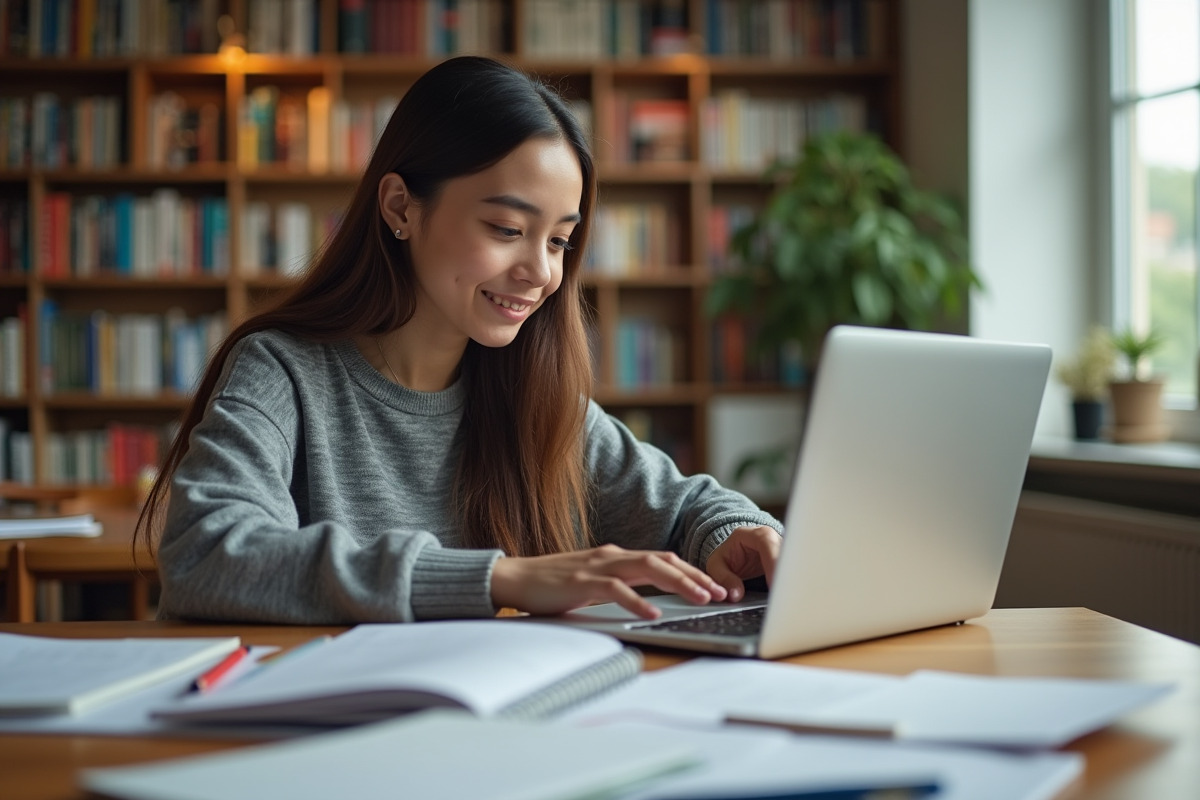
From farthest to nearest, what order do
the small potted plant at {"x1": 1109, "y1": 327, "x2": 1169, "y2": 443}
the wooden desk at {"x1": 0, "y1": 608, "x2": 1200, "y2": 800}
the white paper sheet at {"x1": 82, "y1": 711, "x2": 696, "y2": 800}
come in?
the small potted plant at {"x1": 1109, "y1": 327, "x2": 1169, "y2": 443} < the wooden desk at {"x1": 0, "y1": 608, "x2": 1200, "y2": 800} < the white paper sheet at {"x1": 82, "y1": 711, "x2": 696, "y2": 800}

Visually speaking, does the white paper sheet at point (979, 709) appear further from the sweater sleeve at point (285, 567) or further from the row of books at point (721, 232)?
the row of books at point (721, 232)

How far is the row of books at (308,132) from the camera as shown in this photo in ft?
13.3

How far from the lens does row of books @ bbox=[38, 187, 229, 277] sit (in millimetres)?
4062

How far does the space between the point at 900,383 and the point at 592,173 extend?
75 cm

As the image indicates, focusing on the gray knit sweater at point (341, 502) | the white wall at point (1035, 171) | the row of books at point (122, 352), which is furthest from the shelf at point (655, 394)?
the gray knit sweater at point (341, 502)

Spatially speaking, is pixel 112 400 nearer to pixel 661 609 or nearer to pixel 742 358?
pixel 742 358

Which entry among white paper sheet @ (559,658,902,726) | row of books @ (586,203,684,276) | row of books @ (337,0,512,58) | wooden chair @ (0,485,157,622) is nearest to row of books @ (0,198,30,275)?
row of books @ (337,0,512,58)

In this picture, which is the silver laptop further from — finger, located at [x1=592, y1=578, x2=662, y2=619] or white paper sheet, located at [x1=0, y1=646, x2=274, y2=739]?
white paper sheet, located at [x1=0, y1=646, x2=274, y2=739]

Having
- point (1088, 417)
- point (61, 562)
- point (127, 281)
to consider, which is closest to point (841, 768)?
point (61, 562)

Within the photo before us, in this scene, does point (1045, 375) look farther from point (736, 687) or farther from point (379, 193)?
point (379, 193)

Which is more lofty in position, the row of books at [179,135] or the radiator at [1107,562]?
the row of books at [179,135]

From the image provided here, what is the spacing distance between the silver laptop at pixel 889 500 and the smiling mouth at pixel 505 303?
479 mm

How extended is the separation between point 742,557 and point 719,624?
0.24 metres

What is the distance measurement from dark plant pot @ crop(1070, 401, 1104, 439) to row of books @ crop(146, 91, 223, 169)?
9.32ft
